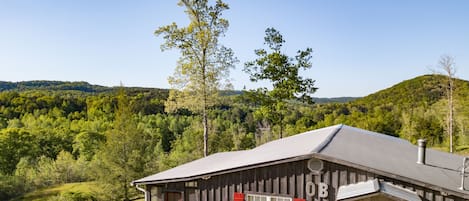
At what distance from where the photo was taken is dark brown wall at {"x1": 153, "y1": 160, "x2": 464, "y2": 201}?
26.3 ft

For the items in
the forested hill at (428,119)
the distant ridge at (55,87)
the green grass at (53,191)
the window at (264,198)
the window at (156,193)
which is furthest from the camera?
the distant ridge at (55,87)

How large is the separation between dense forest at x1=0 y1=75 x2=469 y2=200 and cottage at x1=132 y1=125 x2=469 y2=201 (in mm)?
9101

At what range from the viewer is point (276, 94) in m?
18.8

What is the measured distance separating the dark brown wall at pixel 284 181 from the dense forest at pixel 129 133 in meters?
9.25

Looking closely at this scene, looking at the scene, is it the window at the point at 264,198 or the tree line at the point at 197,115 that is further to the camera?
the tree line at the point at 197,115

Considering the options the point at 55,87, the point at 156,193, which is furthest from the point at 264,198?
the point at 55,87

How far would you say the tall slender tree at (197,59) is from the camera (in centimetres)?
1775

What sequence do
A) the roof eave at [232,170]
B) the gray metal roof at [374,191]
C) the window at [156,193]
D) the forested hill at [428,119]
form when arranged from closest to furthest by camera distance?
the gray metal roof at [374,191], the roof eave at [232,170], the window at [156,193], the forested hill at [428,119]

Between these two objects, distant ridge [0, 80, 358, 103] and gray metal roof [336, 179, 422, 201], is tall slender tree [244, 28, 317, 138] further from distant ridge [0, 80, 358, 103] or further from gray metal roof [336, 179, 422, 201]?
distant ridge [0, 80, 358, 103]

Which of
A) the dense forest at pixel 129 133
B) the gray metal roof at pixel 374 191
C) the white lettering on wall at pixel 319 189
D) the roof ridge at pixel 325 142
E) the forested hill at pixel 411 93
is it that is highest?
the forested hill at pixel 411 93

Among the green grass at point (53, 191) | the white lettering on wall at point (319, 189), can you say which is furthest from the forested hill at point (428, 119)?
the green grass at point (53, 191)

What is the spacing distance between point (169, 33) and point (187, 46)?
1.10m

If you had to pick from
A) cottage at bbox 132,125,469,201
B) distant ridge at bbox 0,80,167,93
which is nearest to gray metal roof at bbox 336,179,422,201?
cottage at bbox 132,125,469,201

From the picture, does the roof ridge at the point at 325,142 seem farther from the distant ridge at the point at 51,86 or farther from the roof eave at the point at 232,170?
the distant ridge at the point at 51,86
